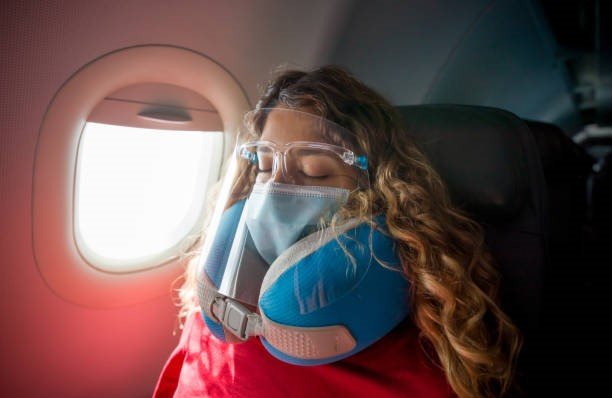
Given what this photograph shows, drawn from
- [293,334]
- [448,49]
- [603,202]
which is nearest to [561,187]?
[448,49]

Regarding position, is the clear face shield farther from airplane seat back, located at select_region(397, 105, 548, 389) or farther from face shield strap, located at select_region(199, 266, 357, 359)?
airplane seat back, located at select_region(397, 105, 548, 389)

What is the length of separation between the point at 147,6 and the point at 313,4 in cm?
86

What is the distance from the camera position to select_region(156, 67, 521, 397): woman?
1019 mm

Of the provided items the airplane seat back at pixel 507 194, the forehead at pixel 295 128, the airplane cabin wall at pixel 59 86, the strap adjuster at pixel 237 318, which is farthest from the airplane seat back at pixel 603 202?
the strap adjuster at pixel 237 318

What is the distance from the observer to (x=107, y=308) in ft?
5.98

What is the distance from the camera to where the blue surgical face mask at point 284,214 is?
1.04 m

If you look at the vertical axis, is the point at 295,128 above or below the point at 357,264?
above

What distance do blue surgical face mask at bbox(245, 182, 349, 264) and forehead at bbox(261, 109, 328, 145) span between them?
0.15 m

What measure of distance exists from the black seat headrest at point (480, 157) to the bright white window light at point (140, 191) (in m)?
1.02

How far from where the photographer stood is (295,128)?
1.15m

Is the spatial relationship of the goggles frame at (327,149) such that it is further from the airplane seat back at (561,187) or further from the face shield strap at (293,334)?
the airplane seat back at (561,187)

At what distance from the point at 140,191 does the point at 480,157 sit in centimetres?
152

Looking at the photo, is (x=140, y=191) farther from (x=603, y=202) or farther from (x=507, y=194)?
(x=603, y=202)

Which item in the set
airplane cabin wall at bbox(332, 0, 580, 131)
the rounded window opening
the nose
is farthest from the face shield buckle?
airplane cabin wall at bbox(332, 0, 580, 131)
